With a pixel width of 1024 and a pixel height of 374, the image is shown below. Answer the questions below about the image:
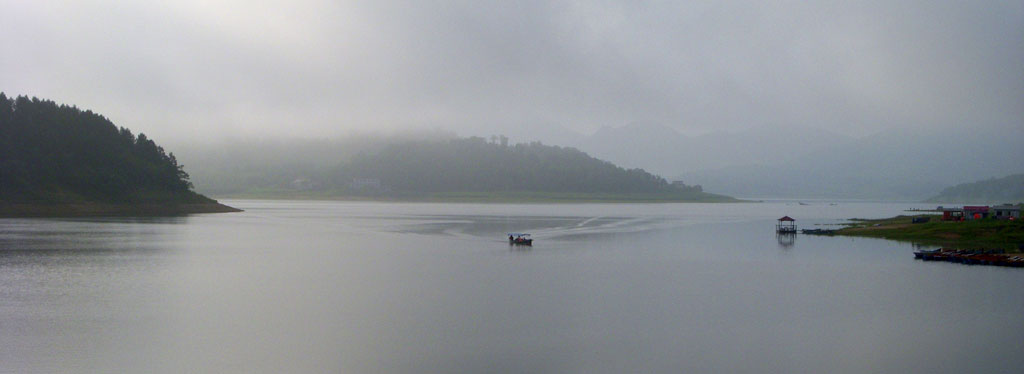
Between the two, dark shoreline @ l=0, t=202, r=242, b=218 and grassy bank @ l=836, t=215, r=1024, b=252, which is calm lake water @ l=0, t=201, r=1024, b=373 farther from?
dark shoreline @ l=0, t=202, r=242, b=218

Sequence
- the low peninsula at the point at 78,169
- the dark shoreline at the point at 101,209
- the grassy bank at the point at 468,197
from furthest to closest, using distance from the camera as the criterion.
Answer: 1. the grassy bank at the point at 468,197
2. the low peninsula at the point at 78,169
3. the dark shoreline at the point at 101,209

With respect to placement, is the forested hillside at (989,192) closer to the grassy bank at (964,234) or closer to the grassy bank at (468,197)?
the grassy bank at (468,197)

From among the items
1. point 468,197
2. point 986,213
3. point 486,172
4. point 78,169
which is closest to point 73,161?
point 78,169

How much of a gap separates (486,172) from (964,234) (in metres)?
125

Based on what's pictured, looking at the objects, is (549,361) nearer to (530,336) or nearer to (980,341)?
(530,336)

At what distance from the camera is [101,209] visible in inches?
2859

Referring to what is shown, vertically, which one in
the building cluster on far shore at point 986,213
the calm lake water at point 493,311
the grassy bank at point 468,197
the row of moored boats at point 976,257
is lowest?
the calm lake water at point 493,311

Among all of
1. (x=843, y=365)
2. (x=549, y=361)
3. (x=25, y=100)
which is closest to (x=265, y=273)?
(x=549, y=361)

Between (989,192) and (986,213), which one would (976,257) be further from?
(989,192)

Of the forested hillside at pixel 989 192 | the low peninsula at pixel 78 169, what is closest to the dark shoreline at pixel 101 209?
the low peninsula at pixel 78 169

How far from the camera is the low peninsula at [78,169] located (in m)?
68.0

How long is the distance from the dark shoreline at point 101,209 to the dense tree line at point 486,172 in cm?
7675

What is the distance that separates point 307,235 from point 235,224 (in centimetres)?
1452

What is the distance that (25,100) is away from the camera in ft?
257
